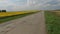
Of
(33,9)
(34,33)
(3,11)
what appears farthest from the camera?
(33,9)

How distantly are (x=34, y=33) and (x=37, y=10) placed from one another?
255 centimetres

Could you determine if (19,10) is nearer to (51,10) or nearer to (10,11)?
(10,11)

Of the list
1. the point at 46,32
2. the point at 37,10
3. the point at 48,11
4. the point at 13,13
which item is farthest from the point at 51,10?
the point at 46,32

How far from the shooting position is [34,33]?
2.00 m

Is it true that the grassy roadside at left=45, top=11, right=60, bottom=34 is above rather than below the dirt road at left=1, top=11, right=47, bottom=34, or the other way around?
above

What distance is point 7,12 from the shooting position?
4164 mm

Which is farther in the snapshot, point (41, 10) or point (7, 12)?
point (41, 10)

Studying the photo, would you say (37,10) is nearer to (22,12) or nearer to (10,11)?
(22,12)

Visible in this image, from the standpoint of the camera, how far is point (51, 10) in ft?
15.1

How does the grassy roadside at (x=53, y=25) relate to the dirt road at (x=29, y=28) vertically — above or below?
above

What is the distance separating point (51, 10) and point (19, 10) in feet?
3.73

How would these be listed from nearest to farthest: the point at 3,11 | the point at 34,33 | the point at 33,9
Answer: the point at 34,33 → the point at 3,11 → the point at 33,9

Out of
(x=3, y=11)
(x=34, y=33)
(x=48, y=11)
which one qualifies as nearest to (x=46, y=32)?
(x=34, y=33)

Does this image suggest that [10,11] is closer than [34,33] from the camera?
No
